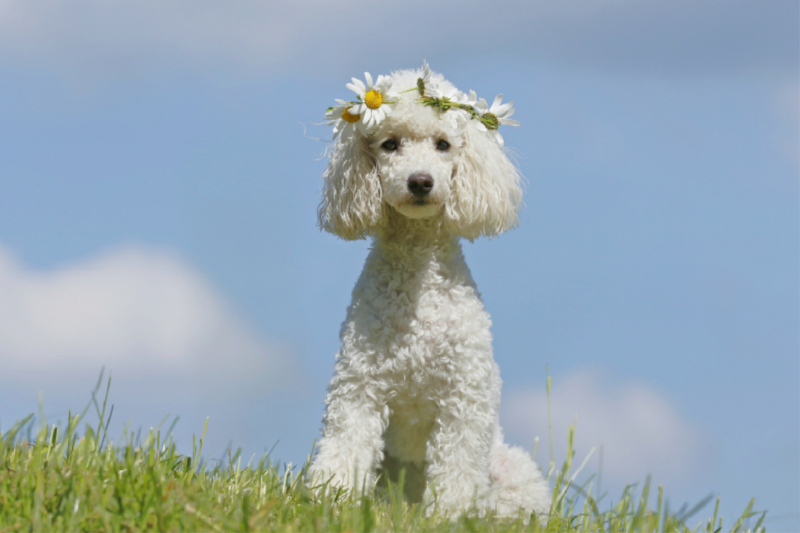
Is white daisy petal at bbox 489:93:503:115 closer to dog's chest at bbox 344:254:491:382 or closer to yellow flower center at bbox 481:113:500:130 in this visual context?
yellow flower center at bbox 481:113:500:130

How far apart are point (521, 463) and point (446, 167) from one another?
6.12ft

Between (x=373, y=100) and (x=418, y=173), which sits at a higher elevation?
(x=373, y=100)

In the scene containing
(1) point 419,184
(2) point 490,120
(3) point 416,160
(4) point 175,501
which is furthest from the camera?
(2) point 490,120

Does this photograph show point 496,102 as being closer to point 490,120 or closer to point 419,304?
point 490,120

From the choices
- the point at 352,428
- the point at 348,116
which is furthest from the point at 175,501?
the point at 348,116

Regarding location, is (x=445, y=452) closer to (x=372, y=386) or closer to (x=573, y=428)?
(x=372, y=386)

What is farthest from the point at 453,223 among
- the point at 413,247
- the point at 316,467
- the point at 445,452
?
the point at 316,467

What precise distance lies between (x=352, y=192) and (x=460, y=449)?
1607 millimetres

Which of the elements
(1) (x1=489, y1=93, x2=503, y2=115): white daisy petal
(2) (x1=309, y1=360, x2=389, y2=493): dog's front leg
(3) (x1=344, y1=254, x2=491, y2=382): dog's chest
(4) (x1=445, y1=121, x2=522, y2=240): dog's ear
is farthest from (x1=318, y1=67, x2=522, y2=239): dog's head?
(2) (x1=309, y1=360, x2=389, y2=493): dog's front leg

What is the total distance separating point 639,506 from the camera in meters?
3.36

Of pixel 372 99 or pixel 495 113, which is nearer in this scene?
pixel 372 99

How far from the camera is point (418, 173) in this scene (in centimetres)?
398

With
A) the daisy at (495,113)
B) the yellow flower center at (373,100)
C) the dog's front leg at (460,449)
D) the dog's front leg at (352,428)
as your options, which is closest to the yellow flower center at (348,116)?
the yellow flower center at (373,100)

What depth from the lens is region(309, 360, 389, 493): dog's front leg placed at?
4.08 m
